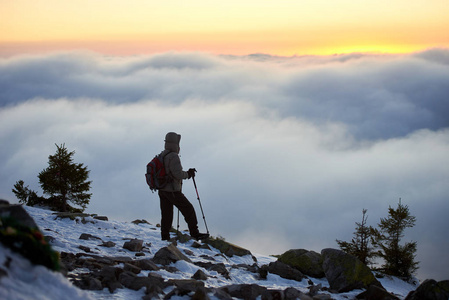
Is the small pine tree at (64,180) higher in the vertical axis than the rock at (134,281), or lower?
higher

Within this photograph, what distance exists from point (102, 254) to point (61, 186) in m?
16.5

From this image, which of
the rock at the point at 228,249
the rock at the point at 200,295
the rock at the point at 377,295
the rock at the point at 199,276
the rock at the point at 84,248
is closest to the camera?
the rock at the point at 200,295

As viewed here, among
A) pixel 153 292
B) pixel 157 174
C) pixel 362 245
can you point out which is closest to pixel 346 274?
pixel 153 292

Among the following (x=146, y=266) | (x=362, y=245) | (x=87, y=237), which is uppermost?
(x=362, y=245)

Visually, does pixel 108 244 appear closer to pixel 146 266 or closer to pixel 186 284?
pixel 146 266

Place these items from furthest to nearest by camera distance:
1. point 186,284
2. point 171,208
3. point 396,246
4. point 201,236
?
1. point 396,246
2. point 201,236
3. point 171,208
4. point 186,284

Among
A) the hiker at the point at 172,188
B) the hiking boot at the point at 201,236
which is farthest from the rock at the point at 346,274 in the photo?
the hiker at the point at 172,188

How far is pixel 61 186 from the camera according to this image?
25.3m

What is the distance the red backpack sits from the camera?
41.5 feet

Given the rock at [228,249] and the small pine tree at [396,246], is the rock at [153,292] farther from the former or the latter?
the small pine tree at [396,246]

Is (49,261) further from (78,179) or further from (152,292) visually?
(78,179)

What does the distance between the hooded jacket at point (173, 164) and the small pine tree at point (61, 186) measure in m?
14.5

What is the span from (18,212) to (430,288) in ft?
26.5

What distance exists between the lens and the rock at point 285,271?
445 inches
